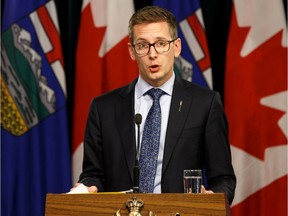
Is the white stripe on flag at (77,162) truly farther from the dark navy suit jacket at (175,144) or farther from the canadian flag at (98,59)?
the dark navy suit jacket at (175,144)

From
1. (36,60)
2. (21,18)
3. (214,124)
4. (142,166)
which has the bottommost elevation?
(142,166)

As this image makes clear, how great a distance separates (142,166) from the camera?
2.79 meters

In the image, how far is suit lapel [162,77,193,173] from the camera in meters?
2.82

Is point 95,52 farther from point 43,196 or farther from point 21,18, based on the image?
point 43,196

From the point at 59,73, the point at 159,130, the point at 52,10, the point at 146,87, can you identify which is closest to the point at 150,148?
the point at 159,130

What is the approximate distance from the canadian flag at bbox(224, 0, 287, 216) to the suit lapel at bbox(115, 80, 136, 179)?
4.15 ft

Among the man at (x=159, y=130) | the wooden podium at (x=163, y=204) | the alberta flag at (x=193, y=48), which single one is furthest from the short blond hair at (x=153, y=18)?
the alberta flag at (x=193, y=48)

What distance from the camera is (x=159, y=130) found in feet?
9.43

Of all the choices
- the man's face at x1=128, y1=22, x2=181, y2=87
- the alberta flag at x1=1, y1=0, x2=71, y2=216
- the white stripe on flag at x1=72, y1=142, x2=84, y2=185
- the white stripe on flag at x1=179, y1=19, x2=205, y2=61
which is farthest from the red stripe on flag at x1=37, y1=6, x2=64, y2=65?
the man's face at x1=128, y1=22, x2=181, y2=87

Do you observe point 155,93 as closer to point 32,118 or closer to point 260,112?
point 260,112

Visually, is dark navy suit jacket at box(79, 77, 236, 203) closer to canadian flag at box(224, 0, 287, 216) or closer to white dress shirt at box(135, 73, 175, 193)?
white dress shirt at box(135, 73, 175, 193)

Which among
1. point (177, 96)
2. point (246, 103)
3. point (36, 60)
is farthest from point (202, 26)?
point (177, 96)

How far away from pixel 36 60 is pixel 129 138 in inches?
62.1

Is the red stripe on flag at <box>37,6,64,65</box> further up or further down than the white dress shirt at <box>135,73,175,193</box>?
further up
